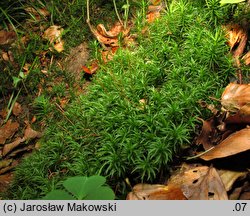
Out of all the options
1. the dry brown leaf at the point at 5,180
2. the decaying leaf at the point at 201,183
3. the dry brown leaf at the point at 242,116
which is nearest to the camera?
the decaying leaf at the point at 201,183

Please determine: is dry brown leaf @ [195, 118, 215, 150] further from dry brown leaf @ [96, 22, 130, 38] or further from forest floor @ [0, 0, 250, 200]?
dry brown leaf @ [96, 22, 130, 38]

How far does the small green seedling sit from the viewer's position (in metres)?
2.05

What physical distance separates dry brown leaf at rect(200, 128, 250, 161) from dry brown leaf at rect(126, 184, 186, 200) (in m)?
0.34

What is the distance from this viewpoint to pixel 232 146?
2.30 metres

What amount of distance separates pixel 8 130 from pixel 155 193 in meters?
1.85

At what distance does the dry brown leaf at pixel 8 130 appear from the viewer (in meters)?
3.40

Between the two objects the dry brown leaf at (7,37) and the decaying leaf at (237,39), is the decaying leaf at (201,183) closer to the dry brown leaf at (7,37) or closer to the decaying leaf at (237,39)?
the decaying leaf at (237,39)

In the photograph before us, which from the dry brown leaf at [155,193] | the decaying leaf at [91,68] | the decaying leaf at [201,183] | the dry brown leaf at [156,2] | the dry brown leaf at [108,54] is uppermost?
the dry brown leaf at [156,2]

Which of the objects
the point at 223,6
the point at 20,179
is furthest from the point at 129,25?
the point at 20,179

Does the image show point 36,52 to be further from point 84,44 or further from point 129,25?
point 129,25

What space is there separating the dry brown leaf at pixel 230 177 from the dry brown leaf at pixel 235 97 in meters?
0.52

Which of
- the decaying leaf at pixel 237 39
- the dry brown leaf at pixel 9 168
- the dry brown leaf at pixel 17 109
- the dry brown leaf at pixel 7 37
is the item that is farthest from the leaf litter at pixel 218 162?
the dry brown leaf at pixel 7 37

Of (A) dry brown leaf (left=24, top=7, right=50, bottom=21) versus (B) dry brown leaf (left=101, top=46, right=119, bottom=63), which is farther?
(A) dry brown leaf (left=24, top=7, right=50, bottom=21)

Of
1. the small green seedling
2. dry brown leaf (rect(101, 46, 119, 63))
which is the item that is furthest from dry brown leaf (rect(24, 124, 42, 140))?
the small green seedling
